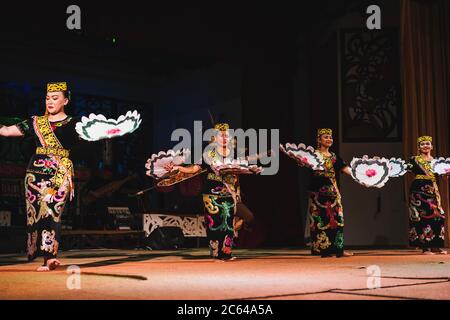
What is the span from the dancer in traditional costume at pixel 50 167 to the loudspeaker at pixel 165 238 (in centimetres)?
385

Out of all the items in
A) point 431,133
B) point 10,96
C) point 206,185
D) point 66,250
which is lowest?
point 66,250

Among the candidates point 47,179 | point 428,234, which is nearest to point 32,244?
point 47,179

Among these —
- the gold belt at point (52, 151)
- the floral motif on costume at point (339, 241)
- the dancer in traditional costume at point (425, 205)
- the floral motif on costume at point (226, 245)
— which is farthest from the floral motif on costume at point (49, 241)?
the dancer in traditional costume at point (425, 205)

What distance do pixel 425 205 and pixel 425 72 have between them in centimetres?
229

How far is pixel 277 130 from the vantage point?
906cm

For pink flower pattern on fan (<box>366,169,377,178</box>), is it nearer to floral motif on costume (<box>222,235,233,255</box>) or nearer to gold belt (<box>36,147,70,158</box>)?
floral motif on costume (<box>222,235,233,255</box>)

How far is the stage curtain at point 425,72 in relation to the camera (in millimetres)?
8562

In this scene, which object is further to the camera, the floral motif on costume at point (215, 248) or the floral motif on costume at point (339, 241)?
the floral motif on costume at point (339, 241)

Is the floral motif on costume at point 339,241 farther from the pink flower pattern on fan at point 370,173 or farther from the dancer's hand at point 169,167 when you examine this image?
the dancer's hand at point 169,167

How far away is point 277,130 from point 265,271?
4.70 metres

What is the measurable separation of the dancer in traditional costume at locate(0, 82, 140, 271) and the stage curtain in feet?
15.9

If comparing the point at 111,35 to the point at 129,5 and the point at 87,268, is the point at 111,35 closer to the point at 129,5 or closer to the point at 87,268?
the point at 129,5
